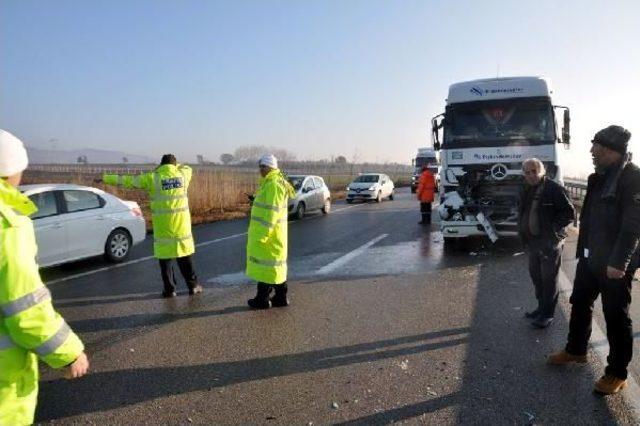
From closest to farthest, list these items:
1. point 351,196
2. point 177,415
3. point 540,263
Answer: point 177,415, point 540,263, point 351,196

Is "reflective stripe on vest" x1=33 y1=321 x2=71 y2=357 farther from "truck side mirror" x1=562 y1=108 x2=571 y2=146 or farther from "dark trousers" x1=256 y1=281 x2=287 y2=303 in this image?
"truck side mirror" x1=562 y1=108 x2=571 y2=146

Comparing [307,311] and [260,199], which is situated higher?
[260,199]

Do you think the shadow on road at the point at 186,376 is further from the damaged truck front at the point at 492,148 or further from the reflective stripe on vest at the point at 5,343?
the damaged truck front at the point at 492,148

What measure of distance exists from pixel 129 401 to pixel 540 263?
435 cm

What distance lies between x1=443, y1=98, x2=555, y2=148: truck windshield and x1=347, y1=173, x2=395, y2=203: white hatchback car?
47.2 ft

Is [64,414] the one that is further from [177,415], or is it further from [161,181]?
[161,181]

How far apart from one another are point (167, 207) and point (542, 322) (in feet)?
15.4

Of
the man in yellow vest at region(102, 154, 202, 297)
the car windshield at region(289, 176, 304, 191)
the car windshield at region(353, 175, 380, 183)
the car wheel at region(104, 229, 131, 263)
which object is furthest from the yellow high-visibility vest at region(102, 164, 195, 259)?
the car windshield at region(353, 175, 380, 183)

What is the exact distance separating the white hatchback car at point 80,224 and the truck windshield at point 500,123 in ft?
21.5

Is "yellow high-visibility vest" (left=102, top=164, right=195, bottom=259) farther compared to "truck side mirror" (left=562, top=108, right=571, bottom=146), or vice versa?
"truck side mirror" (left=562, top=108, right=571, bottom=146)

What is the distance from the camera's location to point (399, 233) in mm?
13062

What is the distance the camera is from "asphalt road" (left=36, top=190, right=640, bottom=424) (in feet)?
11.9

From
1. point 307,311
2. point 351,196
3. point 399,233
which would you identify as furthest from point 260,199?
point 351,196

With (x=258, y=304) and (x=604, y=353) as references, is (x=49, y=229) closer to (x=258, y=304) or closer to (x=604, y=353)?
(x=258, y=304)
